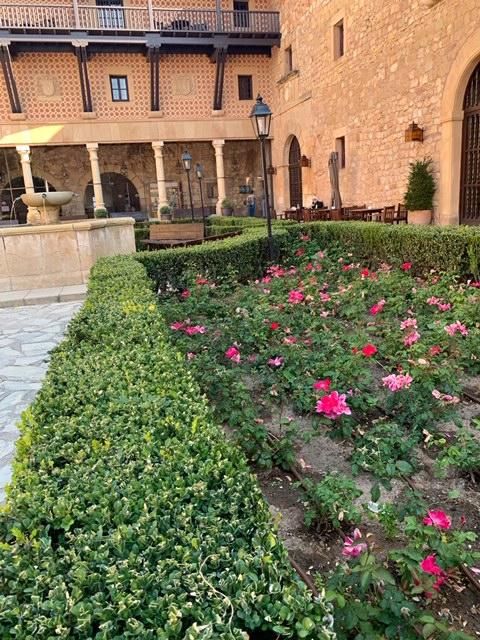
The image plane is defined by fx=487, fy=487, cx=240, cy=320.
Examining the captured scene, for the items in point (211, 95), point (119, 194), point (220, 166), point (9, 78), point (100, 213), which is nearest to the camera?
point (9, 78)

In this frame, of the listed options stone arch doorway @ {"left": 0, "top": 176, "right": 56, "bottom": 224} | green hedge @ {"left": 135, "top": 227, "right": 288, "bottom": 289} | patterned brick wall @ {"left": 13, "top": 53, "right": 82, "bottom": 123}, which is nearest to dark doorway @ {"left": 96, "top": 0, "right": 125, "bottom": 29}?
patterned brick wall @ {"left": 13, "top": 53, "right": 82, "bottom": 123}

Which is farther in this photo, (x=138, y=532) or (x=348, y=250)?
(x=348, y=250)

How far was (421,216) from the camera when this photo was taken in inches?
367

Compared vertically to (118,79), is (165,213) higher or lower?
lower

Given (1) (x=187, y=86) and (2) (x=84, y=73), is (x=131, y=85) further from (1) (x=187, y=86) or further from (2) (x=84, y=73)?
(1) (x=187, y=86)

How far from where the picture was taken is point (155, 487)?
3.94 feet

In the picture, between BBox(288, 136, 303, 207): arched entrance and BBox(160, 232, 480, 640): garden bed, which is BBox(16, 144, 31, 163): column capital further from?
BBox(160, 232, 480, 640): garden bed

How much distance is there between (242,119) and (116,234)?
12.4m

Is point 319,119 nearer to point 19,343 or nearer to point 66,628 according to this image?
point 19,343

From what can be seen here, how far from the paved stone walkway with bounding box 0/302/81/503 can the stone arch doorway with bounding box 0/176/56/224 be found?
15007 millimetres

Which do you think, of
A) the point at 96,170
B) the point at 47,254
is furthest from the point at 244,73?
the point at 47,254

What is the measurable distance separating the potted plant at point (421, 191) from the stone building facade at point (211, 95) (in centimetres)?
18

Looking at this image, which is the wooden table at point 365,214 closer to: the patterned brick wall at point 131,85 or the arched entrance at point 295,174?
the arched entrance at point 295,174

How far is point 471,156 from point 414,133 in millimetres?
1294
